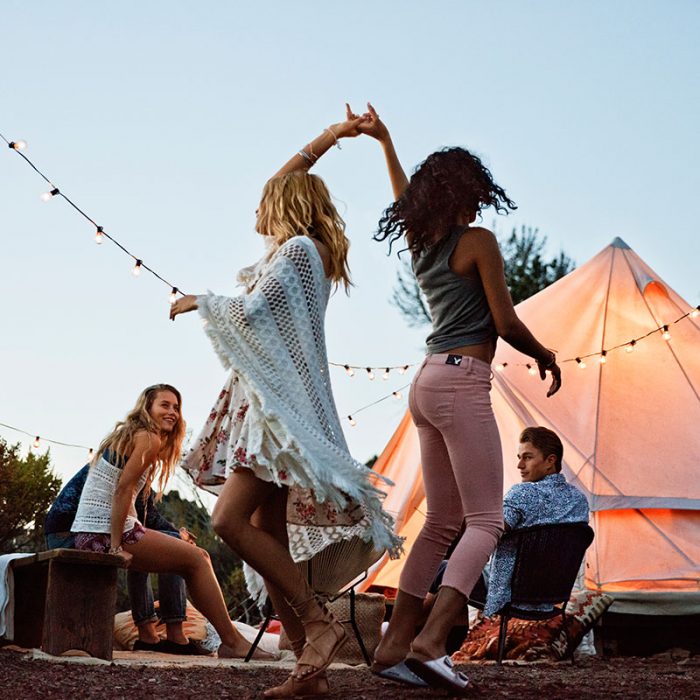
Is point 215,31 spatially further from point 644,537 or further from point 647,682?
point 647,682

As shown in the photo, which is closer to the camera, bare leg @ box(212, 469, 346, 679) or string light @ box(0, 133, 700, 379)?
bare leg @ box(212, 469, 346, 679)

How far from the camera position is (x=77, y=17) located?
26.2ft

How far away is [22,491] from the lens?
8.80 metres

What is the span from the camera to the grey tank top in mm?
2787

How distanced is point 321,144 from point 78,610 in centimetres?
190

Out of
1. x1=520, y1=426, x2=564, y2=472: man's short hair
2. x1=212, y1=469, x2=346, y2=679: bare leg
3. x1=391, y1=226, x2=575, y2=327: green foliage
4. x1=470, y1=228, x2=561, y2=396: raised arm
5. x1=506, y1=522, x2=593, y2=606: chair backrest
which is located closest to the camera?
x1=212, y1=469, x2=346, y2=679: bare leg

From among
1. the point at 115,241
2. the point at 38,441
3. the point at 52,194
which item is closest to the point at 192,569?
the point at 115,241

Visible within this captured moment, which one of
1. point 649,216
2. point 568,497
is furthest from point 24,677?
point 649,216

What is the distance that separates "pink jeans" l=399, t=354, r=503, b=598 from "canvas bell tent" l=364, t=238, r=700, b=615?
113 inches

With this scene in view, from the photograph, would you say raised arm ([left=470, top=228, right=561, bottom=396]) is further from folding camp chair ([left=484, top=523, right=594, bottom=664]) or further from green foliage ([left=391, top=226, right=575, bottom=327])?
green foliage ([left=391, top=226, right=575, bottom=327])

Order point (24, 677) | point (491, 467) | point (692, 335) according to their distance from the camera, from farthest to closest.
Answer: point (692, 335), point (24, 677), point (491, 467)

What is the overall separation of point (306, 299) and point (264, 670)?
4.62 feet

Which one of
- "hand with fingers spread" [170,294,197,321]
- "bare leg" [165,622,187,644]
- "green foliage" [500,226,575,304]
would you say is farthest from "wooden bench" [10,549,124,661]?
"green foliage" [500,226,575,304]

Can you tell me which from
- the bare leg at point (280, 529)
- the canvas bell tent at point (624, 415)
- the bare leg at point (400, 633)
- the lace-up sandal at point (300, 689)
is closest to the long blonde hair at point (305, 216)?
the bare leg at point (280, 529)
